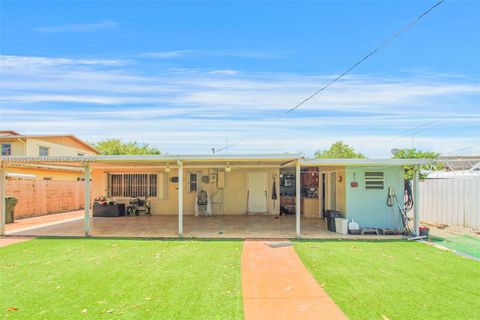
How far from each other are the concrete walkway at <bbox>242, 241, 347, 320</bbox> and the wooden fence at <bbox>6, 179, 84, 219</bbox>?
438 inches

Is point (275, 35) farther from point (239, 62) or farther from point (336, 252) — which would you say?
point (336, 252)

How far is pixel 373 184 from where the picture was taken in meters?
10.7

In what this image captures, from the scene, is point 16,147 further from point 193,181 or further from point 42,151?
point 193,181

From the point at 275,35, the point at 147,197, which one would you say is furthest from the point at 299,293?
the point at 147,197

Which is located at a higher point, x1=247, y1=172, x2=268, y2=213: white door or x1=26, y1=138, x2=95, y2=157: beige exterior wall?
x1=26, y1=138, x2=95, y2=157: beige exterior wall

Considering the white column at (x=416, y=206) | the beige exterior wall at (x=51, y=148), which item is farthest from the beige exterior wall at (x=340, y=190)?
the beige exterior wall at (x=51, y=148)

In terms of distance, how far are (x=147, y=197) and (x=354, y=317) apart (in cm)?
1242

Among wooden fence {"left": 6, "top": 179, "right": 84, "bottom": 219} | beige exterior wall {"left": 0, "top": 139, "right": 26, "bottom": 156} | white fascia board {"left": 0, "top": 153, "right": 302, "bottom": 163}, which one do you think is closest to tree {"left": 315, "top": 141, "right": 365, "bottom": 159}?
wooden fence {"left": 6, "top": 179, "right": 84, "bottom": 219}

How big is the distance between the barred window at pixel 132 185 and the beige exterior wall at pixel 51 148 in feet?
30.5

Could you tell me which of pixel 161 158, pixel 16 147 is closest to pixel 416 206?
pixel 161 158

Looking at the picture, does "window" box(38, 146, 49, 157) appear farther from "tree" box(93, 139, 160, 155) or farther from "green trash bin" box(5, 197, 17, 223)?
"tree" box(93, 139, 160, 155)

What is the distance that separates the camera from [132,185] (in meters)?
15.7

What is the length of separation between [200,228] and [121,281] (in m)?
5.68

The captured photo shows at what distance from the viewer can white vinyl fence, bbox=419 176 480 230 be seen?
35.4 ft
